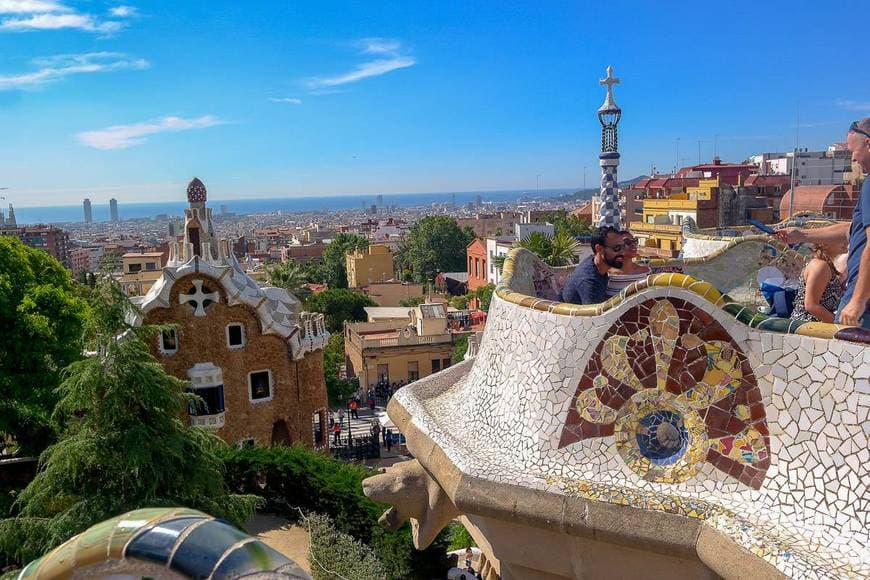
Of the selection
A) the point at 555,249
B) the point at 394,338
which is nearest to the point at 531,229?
the point at 555,249

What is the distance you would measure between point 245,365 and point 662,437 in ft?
52.3

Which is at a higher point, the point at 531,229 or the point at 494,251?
the point at 531,229

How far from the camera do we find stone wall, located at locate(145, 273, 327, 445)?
19.1 m

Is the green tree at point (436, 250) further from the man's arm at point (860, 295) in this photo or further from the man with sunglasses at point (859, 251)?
the man's arm at point (860, 295)

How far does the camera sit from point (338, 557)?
12883 mm

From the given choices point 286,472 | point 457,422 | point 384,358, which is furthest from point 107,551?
point 384,358

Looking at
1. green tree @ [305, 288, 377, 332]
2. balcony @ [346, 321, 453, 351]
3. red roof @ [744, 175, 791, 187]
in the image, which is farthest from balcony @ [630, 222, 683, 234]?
green tree @ [305, 288, 377, 332]

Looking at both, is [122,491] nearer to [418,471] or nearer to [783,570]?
[418,471]

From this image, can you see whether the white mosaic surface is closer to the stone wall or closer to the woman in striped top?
the woman in striped top

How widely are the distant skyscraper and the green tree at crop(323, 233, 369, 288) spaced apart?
183 ft

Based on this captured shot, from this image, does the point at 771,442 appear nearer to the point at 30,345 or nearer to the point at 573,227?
the point at 30,345

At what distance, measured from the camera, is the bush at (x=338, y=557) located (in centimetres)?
1241

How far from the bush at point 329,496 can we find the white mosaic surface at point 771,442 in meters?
6.55

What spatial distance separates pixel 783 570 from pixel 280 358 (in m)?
17.4
